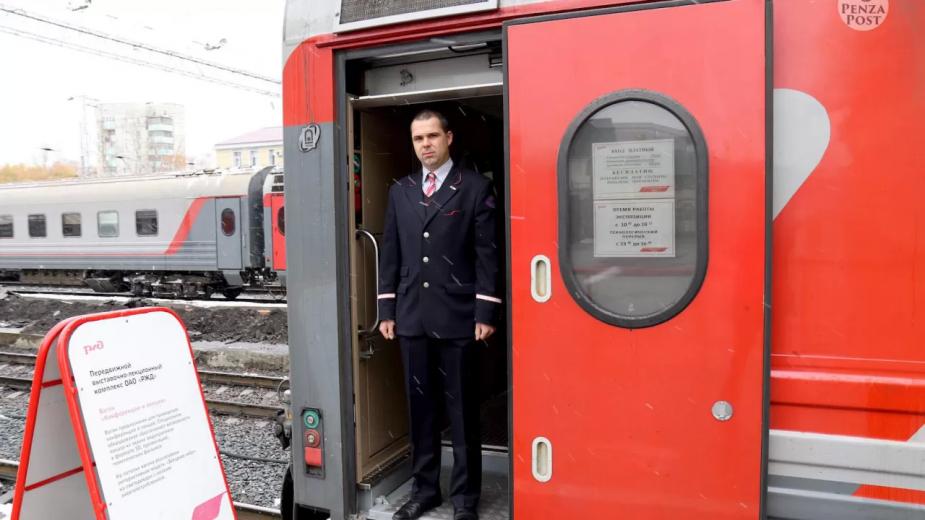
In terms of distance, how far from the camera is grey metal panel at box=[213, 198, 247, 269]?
1630cm

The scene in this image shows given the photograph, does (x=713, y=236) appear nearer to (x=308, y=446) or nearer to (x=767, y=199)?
(x=767, y=199)

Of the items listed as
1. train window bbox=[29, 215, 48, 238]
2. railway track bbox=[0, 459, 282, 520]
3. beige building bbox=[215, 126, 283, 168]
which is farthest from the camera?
beige building bbox=[215, 126, 283, 168]

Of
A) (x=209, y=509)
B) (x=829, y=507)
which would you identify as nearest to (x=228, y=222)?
(x=209, y=509)

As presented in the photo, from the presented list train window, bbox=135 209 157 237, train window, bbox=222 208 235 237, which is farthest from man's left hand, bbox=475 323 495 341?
train window, bbox=135 209 157 237

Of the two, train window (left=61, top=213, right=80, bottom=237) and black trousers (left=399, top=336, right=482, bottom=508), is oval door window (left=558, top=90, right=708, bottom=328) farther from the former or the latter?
train window (left=61, top=213, right=80, bottom=237)

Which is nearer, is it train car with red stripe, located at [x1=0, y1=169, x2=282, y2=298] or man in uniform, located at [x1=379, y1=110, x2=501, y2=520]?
man in uniform, located at [x1=379, y1=110, x2=501, y2=520]

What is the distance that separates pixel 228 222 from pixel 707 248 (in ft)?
50.8

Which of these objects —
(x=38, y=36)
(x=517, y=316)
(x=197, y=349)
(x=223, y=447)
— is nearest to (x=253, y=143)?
(x=38, y=36)

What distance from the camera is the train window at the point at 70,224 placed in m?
18.4

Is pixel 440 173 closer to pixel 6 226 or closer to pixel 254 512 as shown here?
pixel 254 512

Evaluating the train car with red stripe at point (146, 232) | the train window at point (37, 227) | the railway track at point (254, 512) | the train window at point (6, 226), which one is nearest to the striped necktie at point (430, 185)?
the railway track at point (254, 512)

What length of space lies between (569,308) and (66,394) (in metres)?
2.03

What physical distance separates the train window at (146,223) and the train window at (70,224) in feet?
7.13

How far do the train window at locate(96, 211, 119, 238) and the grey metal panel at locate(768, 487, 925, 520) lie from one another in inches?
725
